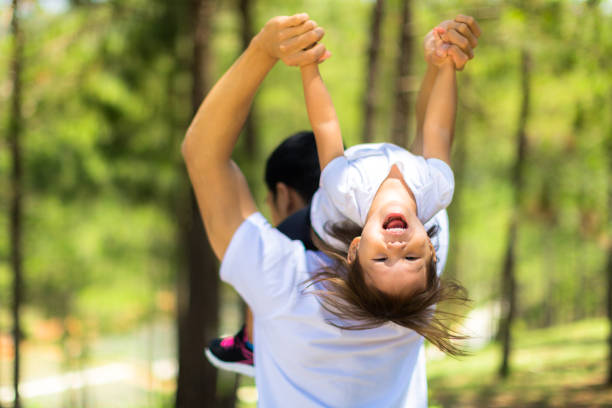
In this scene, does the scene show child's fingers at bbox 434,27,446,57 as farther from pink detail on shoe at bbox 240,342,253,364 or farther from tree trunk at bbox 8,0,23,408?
tree trunk at bbox 8,0,23,408

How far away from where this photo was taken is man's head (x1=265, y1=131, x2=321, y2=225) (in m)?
1.90

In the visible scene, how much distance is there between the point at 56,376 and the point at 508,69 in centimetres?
1997

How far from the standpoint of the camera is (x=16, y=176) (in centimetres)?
668

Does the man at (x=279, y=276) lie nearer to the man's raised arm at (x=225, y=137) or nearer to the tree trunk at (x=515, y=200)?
the man's raised arm at (x=225, y=137)

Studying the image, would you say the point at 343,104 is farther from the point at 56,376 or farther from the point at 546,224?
the point at 56,376

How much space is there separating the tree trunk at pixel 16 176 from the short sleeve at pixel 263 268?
5522 millimetres

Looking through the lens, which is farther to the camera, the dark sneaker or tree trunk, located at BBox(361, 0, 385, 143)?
tree trunk, located at BBox(361, 0, 385, 143)

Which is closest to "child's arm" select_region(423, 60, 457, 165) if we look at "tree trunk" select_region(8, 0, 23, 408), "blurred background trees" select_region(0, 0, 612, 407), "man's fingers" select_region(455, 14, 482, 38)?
Result: "man's fingers" select_region(455, 14, 482, 38)

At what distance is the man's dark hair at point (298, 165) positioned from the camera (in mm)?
1896

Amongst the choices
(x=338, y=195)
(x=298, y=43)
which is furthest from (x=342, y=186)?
(x=298, y=43)

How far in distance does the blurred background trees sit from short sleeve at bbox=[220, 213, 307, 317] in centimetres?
389

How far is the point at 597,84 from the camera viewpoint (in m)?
6.96

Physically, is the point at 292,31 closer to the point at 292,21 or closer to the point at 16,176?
the point at 292,21

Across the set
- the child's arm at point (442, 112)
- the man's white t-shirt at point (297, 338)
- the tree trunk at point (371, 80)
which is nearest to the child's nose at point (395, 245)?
the man's white t-shirt at point (297, 338)
